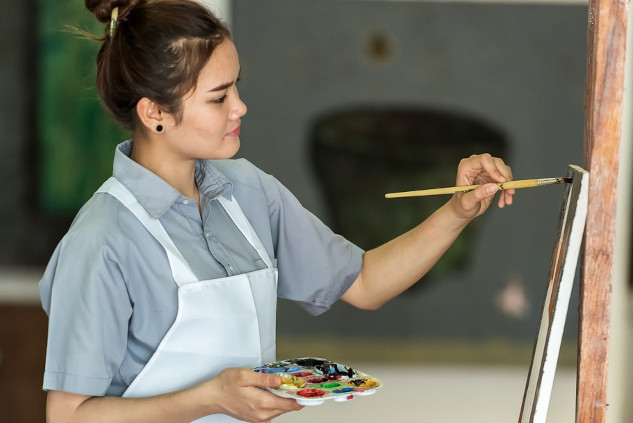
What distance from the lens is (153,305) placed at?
1522 millimetres

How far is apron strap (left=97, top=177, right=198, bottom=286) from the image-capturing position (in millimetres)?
1527

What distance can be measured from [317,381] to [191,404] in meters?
0.22

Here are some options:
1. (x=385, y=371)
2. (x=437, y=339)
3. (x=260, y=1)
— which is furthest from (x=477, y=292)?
(x=260, y=1)

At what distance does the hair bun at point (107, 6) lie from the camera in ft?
5.11

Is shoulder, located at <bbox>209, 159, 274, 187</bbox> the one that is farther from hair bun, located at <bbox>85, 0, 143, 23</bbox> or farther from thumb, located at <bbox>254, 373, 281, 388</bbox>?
thumb, located at <bbox>254, 373, 281, 388</bbox>

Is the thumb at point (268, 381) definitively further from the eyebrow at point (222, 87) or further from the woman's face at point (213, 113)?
the eyebrow at point (222, 87)

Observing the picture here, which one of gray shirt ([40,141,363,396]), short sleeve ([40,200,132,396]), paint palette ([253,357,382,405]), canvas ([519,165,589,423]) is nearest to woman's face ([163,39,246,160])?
gray shirt ([40,141,363,396])

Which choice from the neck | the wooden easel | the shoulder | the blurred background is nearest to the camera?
the wooden easel

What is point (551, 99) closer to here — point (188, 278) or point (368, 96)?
point (368, 96)

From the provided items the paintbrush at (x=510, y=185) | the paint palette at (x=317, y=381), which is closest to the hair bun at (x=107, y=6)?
the paintbrush at (x=510, y=185)

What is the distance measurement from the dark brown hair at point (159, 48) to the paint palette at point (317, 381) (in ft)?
1.63

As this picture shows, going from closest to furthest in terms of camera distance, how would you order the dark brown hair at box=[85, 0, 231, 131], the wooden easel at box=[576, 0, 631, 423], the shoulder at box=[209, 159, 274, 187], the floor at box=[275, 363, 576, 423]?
the wooden easel at box=[576, 0, 631, 423] → the dark brown hair at box=[85, 0, 231, 131] → the shoulder at box=[209, 159, 274, 187] → the floor at box=[275, 363, 576, 423]

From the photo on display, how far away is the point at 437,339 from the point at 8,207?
1751 mm

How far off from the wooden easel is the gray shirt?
656mm
